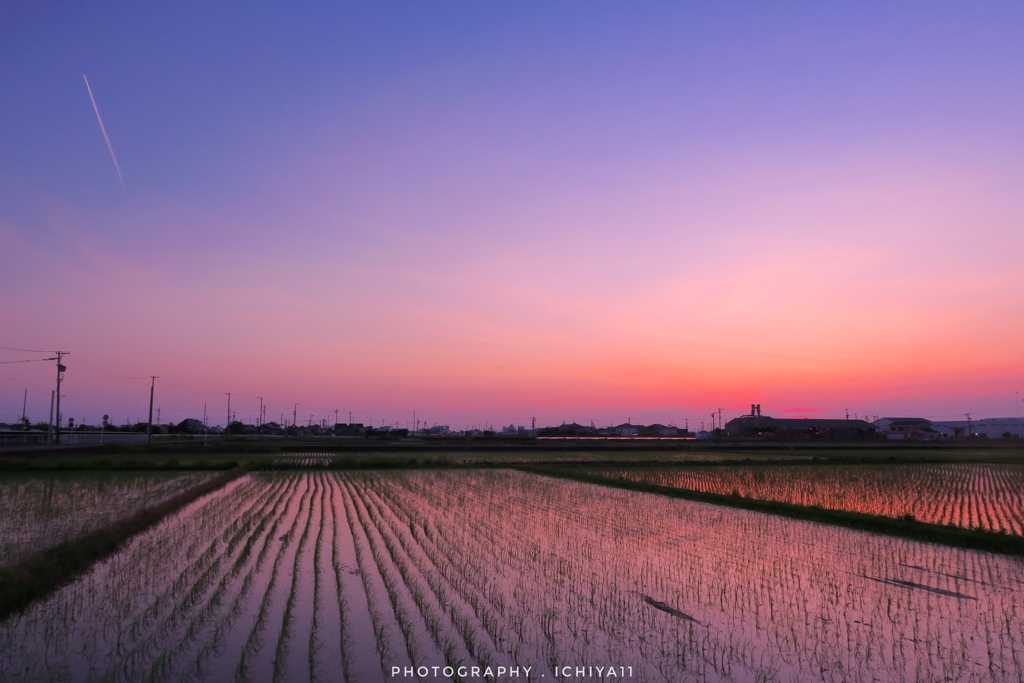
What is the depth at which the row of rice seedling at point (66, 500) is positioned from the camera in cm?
1107

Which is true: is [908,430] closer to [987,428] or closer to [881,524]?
[987,428]

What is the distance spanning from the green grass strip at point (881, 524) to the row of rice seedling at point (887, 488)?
756mm

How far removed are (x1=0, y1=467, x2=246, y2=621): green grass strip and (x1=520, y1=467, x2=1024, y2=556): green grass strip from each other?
1309 cm

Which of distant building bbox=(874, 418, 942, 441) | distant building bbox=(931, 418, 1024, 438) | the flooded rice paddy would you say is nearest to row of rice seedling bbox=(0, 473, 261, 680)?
the flooded rice paddy

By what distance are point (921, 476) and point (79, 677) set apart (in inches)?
1103

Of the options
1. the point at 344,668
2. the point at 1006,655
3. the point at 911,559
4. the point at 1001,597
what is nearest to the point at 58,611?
the point at 344,668

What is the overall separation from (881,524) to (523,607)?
9304mm

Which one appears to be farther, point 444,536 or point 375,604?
point 444,536

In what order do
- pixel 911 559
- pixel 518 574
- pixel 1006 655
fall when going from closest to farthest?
pixel 1006 655 → pixel 518 574 → pixel 911 559

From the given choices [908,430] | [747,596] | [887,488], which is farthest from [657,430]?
[747,596]

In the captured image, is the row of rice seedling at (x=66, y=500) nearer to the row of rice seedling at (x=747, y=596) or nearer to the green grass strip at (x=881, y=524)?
the row of rice seedling at (x=747, y=596)

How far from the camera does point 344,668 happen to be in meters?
5.30

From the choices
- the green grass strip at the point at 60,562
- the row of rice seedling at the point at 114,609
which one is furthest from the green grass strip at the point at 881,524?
the green grass strip at the point at 60,562

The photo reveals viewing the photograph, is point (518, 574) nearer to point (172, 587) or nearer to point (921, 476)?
point (172, 587)
